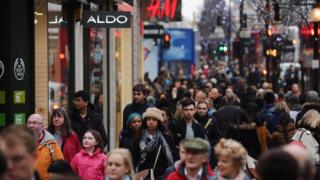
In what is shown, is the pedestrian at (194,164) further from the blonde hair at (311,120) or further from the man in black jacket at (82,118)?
the man in black jacket at (82,118)

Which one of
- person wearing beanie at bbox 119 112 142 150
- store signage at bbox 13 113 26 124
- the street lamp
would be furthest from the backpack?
the street lamp

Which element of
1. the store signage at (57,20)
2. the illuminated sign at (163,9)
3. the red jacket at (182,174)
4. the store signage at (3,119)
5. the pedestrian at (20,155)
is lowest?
the red jacket at (182,174)

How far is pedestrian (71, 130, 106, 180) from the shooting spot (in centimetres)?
1130

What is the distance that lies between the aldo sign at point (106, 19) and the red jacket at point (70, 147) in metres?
5.36

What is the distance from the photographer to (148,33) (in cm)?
4066

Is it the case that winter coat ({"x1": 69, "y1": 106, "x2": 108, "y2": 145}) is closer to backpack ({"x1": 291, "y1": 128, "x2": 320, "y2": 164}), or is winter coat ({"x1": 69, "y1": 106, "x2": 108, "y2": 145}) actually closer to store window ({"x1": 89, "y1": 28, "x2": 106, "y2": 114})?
backpack ({"x1": 291, "y1": 128, "x2": 320, "y2": 164})

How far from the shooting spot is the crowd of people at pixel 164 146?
6.27 metres

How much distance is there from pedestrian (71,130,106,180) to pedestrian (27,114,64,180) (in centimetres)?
25

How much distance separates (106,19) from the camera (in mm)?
18031

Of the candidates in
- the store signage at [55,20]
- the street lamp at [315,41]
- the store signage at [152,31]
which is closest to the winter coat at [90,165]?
the store signage at [55,20]

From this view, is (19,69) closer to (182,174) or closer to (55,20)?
(55,20)


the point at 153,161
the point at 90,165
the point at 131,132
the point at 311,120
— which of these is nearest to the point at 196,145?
the point at 90,165

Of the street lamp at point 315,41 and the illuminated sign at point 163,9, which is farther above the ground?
the illuminated sign at point 163,9

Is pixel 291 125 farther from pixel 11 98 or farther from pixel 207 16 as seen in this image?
pixel 207 16
